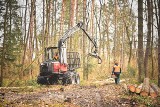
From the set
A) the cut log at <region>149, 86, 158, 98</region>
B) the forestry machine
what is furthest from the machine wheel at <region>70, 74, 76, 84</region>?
the cut log at <region>149, 86, 158, 98</region>

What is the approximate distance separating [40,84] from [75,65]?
9.23 ft

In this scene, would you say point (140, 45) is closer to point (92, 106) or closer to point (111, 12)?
point (92, 106)

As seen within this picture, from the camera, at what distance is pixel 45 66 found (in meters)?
16.8

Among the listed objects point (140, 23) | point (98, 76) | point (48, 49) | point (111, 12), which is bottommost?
point (98, 76)

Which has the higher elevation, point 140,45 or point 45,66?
point 140,45

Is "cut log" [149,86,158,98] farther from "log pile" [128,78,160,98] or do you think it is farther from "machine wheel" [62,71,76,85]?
"machine wheel" [62,71,76,85]

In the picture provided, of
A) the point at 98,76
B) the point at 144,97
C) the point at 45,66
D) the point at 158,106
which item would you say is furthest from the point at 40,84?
the point at 98,76

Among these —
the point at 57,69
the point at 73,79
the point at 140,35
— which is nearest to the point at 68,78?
the point at 73,79

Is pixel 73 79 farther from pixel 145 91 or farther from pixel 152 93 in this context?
pixel 152 93

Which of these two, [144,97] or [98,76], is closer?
[144,97]

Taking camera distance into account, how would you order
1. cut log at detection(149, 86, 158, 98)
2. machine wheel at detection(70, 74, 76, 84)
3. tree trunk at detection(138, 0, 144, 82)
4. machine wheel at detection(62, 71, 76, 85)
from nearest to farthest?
cut log at detection(149, 86, 158, 98)
tree trunk at detection(138, 0, 144, 82)
machine wheel at detection(62, 71, 76, 85)
machine wheel at detection(70, 74, 76, 84)

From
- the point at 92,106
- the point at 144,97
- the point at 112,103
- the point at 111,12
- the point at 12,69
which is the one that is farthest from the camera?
the point at 111,12

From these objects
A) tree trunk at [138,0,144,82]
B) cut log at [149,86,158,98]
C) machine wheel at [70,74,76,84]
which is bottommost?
cut log at [149,86,158,98]

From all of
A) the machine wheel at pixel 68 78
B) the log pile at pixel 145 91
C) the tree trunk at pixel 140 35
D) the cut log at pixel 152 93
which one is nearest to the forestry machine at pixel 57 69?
the machine wheel at pixel 68 78
